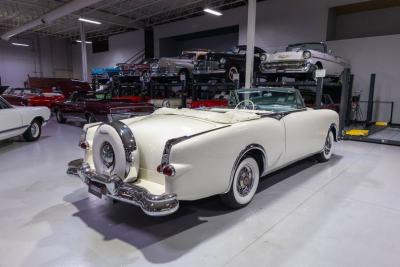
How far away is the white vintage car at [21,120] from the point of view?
5910mm

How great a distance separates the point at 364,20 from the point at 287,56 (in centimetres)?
664

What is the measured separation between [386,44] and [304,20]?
3481 mm

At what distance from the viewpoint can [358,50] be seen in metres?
11.2

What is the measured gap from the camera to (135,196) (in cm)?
233

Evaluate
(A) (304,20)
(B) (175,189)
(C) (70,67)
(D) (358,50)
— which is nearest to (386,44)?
(D) (358,50)

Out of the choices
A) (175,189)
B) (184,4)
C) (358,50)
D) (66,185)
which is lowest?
(66,185)

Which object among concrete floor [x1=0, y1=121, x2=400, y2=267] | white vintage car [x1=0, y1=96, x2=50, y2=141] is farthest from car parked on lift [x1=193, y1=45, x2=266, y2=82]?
concrete floor [x1=0, y1=121, x2=400, y2=267]

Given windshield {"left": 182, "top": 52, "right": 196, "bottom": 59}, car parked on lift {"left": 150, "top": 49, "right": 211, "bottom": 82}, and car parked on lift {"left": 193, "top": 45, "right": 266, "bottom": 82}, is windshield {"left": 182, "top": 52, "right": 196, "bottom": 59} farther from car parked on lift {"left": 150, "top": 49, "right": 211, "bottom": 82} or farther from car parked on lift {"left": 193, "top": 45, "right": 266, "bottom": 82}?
car parked on lift {"left": 193, "top": 45, "right": 266, "bottom": 82}

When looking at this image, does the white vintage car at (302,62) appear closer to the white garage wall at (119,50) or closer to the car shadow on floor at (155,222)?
the car shadow on floor at (155,222)

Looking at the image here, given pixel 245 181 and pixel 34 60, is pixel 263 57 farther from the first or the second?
pixel 34 60

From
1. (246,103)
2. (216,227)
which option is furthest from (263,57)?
(216,227)

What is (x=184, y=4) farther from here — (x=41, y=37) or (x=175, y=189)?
(x=41, y=37)

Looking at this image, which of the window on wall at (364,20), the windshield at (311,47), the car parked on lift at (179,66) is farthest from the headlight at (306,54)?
the window on wall at (364,20)

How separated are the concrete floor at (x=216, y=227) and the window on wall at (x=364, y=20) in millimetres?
10168
